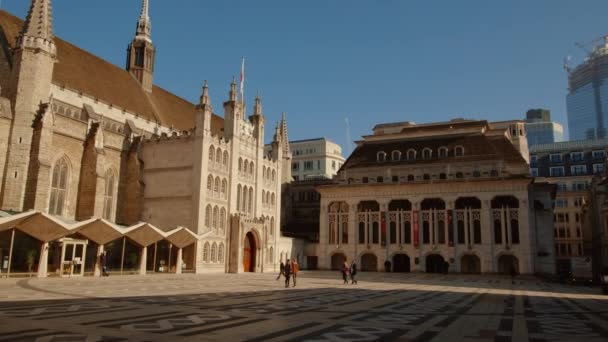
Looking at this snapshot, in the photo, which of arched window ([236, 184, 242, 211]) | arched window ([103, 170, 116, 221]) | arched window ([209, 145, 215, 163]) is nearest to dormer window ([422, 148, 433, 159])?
arched window ([236, 184, 242, 211])

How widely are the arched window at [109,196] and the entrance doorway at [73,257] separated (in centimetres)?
1086

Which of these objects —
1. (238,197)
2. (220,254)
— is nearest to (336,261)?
(238,197)

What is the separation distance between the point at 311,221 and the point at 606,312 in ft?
212

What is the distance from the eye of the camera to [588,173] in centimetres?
10444

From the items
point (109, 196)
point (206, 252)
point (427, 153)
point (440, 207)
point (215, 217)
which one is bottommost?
point (206, 252)

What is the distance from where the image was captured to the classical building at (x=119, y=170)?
125 feet

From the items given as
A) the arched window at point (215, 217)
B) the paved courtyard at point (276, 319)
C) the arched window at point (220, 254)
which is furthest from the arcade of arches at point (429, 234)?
the paved courtyard at point (276, 319)

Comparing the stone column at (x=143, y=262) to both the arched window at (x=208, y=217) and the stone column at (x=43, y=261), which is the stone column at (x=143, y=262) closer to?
the stone column at (x=43, y=261)

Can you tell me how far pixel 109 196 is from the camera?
49312mm

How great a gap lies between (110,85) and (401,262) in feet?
141

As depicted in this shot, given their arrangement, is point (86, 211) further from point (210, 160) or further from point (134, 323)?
point (134, 323)

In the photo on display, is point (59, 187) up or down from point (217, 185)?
down

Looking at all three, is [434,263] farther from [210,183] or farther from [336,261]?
[210,183]

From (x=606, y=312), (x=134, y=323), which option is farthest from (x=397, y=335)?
(x=606, y=312)
